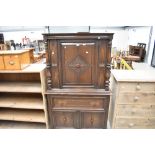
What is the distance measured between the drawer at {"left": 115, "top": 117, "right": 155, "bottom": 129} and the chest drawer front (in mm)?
569

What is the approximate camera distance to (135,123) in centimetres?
176

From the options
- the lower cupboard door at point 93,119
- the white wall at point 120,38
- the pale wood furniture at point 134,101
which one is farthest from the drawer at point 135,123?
the white wall at point 120,38

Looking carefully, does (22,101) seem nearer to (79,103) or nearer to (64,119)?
(64,119)

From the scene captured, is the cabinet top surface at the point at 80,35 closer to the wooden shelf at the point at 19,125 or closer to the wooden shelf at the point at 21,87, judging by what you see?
the wooden shelf at the point at 21,87

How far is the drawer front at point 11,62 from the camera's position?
1.48 metres

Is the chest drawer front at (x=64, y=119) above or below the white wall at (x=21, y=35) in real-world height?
below

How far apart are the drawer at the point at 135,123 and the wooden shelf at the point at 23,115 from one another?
1.00 meters

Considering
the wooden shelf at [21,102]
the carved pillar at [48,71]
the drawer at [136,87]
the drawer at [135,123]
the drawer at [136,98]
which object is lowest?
the drawer at [135,123]

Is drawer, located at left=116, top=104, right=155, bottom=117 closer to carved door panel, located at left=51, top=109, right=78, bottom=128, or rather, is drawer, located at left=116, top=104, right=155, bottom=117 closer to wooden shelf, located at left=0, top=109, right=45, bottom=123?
carved door panel, located at left=51, top=109, right=78, bottom=128

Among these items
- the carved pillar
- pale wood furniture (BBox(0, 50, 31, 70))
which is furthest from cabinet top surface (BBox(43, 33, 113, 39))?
pale wood furniture (BBox(0, 50, 31, 70))

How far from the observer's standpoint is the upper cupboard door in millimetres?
1461
